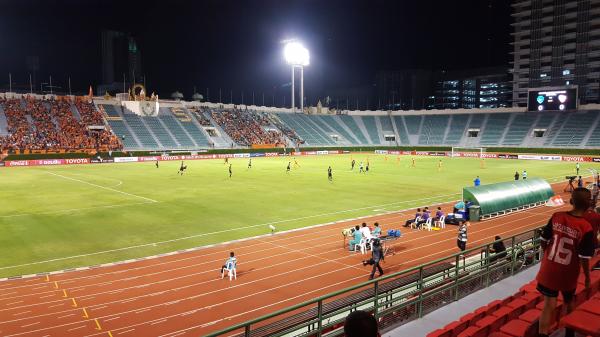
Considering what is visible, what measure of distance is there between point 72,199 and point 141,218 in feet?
33.4

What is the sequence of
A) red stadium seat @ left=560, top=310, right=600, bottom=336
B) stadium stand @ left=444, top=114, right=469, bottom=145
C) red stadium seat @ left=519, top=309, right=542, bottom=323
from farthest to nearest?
stadium stand @ left=444, top=114, right=469, bottom=145, red stadium seat @ left=519, top=309, right=542, bottom=323, red stadium seat @ left=560, top=310, right=600, bottom=336

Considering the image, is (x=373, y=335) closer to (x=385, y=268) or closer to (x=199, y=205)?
(x=385, y=268)

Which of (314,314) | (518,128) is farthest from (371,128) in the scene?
(314,314)

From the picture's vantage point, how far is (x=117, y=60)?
7047 inches

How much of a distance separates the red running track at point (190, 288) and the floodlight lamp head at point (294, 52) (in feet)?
314

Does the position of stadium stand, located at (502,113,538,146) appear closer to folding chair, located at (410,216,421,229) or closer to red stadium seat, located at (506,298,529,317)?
folding chair, located at (410,216,421,229)

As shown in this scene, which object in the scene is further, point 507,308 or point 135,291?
point 135,291

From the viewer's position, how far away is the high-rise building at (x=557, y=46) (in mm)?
100750

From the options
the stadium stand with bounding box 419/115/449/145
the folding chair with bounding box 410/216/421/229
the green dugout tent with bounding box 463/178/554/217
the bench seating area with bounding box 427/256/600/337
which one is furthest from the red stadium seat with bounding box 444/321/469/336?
the stadium stand with bounding box 419/115/449/145

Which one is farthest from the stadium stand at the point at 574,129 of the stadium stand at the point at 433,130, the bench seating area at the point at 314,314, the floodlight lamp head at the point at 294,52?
the bench seating area at the point at 314,314

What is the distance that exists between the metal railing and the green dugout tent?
44.6 ft

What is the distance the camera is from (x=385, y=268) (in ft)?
57.5

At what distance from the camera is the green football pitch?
68.5 ft

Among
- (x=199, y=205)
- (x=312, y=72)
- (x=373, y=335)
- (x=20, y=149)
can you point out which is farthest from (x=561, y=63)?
(x=373, y=335)
